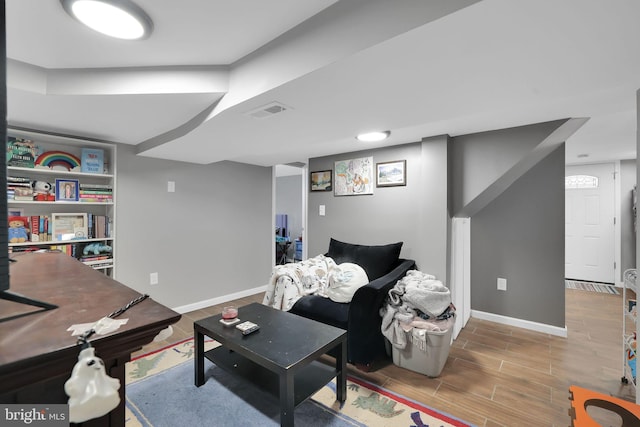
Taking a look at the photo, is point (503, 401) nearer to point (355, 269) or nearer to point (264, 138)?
point (355, 269)

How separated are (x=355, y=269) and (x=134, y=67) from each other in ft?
7.06

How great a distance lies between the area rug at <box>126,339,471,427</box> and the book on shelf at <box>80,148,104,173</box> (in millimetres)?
1853

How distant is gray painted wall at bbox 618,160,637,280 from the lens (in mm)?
4328

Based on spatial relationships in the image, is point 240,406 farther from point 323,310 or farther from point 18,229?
point 18,229

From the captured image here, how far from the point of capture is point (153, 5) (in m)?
1.07

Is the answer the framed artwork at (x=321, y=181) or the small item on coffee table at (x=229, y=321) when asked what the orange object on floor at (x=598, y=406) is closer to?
the small item on coffee table at (x=229, y=321)

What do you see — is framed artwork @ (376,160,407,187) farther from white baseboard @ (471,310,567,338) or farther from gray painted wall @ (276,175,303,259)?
gray painted wall @ (276,175,303,259)

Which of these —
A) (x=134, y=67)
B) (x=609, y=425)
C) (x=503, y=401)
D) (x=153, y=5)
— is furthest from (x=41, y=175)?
(x=609, y=425)

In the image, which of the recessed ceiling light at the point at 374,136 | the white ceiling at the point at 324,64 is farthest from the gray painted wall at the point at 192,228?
the recessed ceiling light at the point at 374,136

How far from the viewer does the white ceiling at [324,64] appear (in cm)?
94

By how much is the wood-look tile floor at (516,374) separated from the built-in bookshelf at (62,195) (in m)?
1.19

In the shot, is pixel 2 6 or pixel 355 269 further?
pixel 355 269

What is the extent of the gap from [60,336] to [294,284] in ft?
7.28

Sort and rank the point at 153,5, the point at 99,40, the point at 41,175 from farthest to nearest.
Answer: the point at 41,175, the point at 99,40, the point at 153,5
